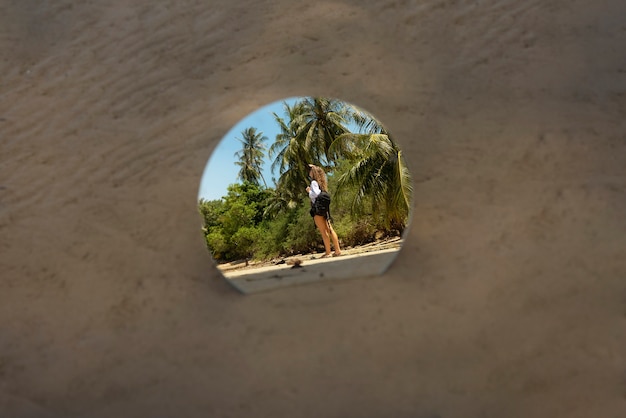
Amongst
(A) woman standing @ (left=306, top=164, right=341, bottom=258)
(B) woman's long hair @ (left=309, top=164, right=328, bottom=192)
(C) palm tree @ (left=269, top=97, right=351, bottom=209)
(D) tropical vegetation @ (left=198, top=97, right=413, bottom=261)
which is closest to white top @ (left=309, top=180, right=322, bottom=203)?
(A) woman standing @ (left=306, top=164, right=341, bottom=258)

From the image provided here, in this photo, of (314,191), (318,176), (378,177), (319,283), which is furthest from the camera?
(378,177)

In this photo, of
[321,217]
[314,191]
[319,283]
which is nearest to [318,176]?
[314,191]

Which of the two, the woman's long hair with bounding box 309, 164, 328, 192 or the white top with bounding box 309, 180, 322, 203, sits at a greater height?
the woman's long hair with bounding box 309, 164, 328, 192

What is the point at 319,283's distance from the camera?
2.52 meters

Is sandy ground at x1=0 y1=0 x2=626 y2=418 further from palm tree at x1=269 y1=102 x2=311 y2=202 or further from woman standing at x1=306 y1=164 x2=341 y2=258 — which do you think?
palm tree at x1=269 y1=102 x2=311 y2=202

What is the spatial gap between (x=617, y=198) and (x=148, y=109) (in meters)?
2.68

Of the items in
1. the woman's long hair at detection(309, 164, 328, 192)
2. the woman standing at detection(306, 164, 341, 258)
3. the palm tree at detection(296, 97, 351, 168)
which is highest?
Answer: the palm tree at detection(296, 97, 351, 168)

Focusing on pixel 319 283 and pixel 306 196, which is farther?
pixel 306 196

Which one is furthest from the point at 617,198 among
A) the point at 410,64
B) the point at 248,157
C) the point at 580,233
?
the point at 248,157

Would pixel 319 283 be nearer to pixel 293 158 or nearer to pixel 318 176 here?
pixel 318 176

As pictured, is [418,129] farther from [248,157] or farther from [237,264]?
[248,157]

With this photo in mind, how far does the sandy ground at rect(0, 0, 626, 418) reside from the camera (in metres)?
2.45

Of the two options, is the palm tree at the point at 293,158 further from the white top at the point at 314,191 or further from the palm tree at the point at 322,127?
the white top at the point at 314,191

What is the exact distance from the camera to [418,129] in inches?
101
